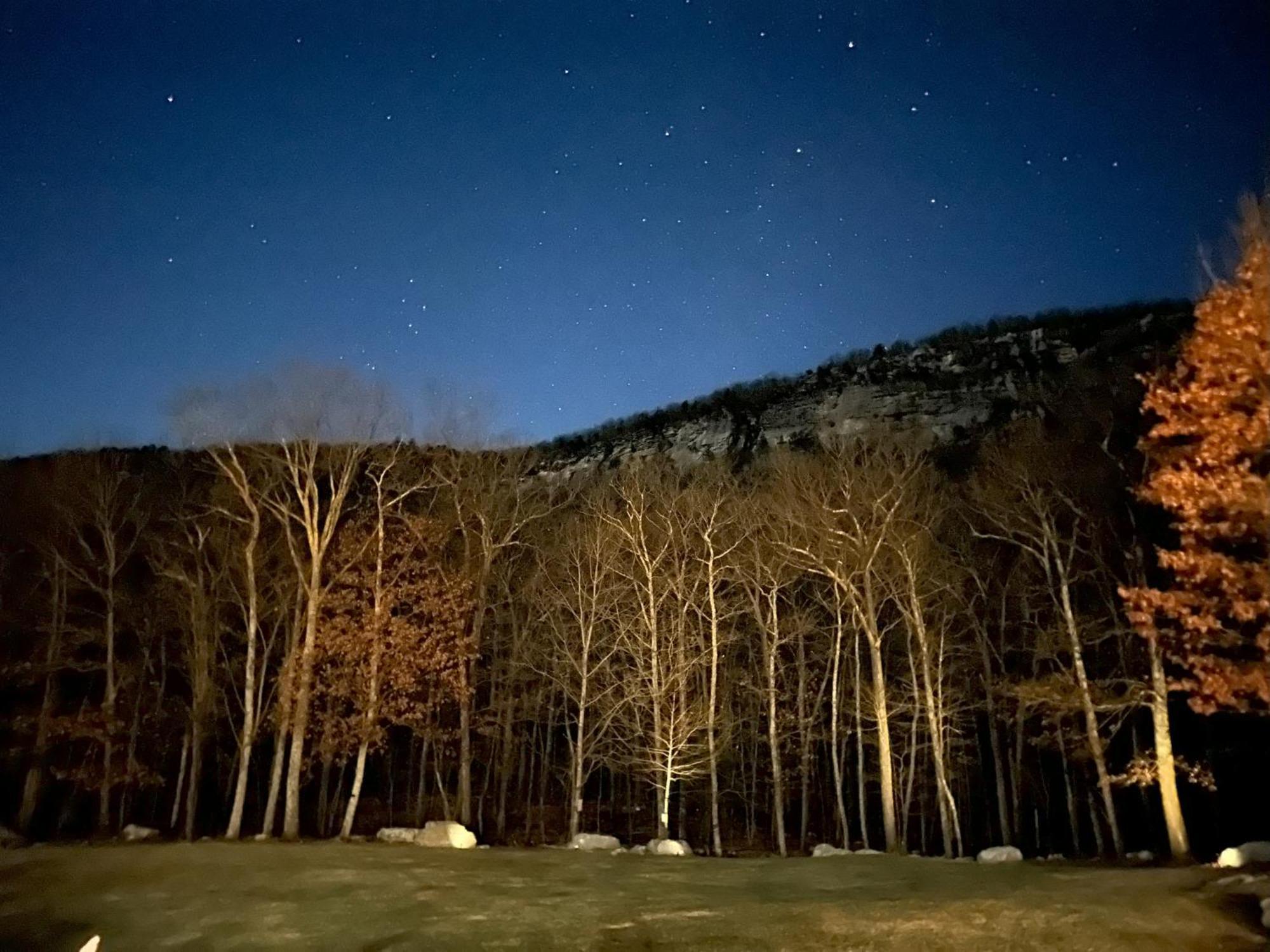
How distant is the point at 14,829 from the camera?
28062 mm

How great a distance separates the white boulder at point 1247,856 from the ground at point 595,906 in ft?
4.48

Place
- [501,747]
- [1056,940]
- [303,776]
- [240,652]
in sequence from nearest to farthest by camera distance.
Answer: [1056,940] < [303,776] < [240,652] < [501,747]

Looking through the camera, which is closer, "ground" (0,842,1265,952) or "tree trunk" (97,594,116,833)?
"ground" (0,842,1265,952)

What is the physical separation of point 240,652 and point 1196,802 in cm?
3632

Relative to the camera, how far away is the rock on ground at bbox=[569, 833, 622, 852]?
2233cm

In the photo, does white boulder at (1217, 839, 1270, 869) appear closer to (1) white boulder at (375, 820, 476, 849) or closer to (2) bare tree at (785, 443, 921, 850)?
(2) bare tree at (785, 443, 921, 850)

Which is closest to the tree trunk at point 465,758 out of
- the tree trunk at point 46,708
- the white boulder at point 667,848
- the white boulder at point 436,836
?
the white boulder at point 436,836

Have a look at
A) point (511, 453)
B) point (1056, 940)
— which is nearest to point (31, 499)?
point (511, 453)

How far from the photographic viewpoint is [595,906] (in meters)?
11.5

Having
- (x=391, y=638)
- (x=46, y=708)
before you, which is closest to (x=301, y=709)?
(x=391, y=638)

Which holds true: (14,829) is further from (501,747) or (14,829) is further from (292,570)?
(501,747)

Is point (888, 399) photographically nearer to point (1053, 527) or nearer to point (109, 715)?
point (1053, 527)

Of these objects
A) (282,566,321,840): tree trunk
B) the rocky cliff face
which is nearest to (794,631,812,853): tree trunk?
(282,566,321,840): tree trunk

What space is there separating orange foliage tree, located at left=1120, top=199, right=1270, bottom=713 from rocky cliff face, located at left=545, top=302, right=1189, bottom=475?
53178 mm
